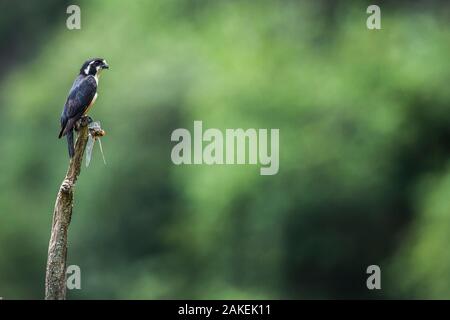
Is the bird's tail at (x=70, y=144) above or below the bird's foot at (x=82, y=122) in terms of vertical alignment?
below

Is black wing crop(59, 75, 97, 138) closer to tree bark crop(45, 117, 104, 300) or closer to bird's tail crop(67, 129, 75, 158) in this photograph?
bird's tail crop(67, 129, 75, 158)

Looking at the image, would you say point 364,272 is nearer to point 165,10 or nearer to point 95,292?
point 95,292

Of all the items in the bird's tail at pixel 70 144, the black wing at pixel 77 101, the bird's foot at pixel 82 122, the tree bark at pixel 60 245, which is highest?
the black wing at pixel 77 101

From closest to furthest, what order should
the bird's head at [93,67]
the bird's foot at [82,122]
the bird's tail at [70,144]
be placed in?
the bird's tail at [70,144]
the bird's foot at [82,122]
the bird's head at [93,67]

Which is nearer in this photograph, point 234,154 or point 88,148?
point 88,148

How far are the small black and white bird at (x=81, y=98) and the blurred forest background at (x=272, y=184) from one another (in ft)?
34.9

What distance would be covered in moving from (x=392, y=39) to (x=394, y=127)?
2142mm

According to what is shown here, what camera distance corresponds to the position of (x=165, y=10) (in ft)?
110

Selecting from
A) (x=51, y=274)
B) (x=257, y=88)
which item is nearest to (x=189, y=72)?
(x=257, y=88)

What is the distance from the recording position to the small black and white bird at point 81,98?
12.7 meters

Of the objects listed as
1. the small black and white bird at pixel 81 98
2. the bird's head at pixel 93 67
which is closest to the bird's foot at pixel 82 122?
the small black and white bird at pixel 81 98

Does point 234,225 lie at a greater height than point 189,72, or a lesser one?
lesser

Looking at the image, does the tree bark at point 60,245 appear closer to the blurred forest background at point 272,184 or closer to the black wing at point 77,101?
the black wing at point 77,101

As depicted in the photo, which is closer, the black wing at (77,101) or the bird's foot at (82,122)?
the bird's foot at (82,122)
